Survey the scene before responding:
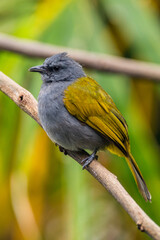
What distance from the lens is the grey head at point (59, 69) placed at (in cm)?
386

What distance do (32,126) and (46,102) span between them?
Answer: 0.59 meters

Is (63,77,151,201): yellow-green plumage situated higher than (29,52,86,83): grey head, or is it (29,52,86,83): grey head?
(29,52,86,83): grey head

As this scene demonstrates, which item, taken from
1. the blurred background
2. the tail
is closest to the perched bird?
the tail

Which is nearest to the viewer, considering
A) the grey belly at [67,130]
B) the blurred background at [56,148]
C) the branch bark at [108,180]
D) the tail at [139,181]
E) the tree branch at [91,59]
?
the branch bark at [108,180]

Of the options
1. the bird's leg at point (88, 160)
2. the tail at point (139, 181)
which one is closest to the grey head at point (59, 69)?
the bird's leg at point (88, 160)

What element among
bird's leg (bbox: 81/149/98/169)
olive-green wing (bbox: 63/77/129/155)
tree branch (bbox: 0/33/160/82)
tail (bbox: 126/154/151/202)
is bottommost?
tail (bbox: 126/154/151/202)

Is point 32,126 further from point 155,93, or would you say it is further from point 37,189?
point 155,93

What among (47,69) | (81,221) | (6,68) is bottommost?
(81,221)

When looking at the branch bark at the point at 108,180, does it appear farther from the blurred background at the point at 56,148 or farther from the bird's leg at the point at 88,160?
the blurred background at the point at 56,148

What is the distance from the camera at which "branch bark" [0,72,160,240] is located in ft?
7.68

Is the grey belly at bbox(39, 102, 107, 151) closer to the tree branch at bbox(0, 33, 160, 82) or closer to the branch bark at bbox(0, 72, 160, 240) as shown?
the branch bark at bbox(0, 72, 160, 240)

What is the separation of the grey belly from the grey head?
13.6 inches

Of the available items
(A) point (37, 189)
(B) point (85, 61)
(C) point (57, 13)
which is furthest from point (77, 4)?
(A) point (37, 189)

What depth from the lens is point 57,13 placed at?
185 inches
